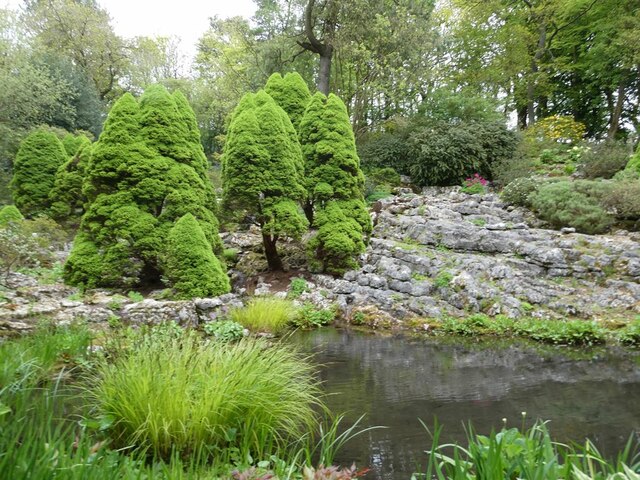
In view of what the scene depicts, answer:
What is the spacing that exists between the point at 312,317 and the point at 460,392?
12.1 ft

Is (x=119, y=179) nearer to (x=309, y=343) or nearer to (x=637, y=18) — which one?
(x=309, y=343)

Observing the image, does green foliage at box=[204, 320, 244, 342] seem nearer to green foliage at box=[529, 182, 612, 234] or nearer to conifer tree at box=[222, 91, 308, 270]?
conifer tree at box=[222, 91, 308, 270]

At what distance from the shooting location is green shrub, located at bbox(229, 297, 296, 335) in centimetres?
666

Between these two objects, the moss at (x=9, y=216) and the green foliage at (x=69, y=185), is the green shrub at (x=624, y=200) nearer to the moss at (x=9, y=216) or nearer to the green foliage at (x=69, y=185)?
the green foliage at (x=69, y=185)

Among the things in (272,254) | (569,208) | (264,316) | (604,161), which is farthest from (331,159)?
(604,161)

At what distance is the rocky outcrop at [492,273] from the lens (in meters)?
7.93

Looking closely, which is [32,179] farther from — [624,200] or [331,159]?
[624,200]

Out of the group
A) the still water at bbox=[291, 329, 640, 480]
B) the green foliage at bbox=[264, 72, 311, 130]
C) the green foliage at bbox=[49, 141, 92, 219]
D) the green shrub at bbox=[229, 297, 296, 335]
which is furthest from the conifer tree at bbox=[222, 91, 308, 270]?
the green foliage at bbox=[49, 141, 92, 219]

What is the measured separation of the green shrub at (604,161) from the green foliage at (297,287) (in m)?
10.9

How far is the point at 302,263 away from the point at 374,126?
38.5 ft

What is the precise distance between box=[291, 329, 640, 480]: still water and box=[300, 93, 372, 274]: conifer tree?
3219 millimetres

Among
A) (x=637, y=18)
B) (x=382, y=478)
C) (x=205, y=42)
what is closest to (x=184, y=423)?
(x=382, y=478)

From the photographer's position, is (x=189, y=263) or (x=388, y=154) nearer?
(x=189, y=263)

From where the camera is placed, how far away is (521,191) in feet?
41.5
